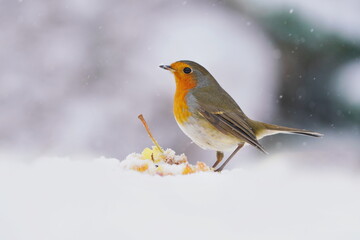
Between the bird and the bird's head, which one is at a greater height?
the bird's head

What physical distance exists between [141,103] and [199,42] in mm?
577

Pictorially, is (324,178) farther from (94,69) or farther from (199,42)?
(94,69)

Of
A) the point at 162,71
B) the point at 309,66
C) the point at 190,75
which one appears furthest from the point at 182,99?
the point at 162,71

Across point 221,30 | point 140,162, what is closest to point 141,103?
point 221,30

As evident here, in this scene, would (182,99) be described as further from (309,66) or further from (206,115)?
(309,66)

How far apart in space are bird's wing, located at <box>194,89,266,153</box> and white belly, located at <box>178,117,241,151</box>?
0.02 metres

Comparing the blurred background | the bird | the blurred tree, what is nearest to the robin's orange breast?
the bird

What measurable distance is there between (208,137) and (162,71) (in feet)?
5.89

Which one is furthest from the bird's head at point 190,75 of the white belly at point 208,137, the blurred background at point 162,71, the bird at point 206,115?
the blurred background at point 162,71

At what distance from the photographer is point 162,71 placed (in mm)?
3213

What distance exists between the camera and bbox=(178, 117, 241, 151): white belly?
147cm

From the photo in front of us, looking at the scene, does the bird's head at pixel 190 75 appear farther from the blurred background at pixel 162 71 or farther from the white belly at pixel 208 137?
the blurred background at pixel 162 71

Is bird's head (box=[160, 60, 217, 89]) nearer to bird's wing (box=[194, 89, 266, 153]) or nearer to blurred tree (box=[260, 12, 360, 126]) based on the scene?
bird's wing (box=[194, 89, 266, 153])

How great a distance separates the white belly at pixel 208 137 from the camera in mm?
1466
